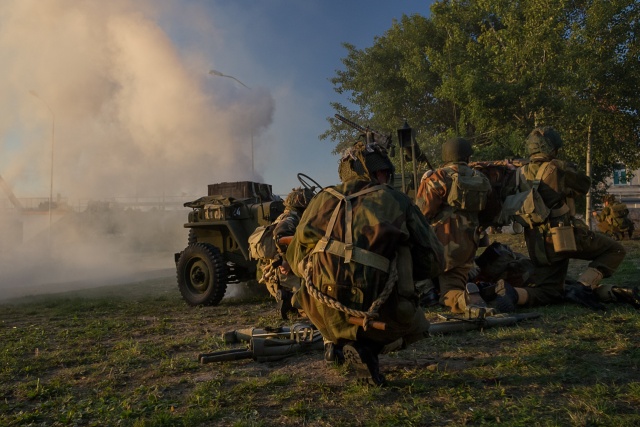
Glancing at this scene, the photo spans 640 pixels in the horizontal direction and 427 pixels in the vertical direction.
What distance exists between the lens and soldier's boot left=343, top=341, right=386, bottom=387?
11.2 feet

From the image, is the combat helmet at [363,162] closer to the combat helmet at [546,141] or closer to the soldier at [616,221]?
the combat helmet at [546,141]

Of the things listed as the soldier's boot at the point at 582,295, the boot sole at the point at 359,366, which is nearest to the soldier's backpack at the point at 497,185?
the soldier's boot at the point at 582,295

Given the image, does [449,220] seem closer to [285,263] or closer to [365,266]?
[285,263]

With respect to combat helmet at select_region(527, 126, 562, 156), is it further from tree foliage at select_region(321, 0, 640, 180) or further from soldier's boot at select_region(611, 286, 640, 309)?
tree foliage at select_region(321, 0, 640, 180)

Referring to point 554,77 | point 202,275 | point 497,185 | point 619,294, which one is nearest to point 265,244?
point 202,275

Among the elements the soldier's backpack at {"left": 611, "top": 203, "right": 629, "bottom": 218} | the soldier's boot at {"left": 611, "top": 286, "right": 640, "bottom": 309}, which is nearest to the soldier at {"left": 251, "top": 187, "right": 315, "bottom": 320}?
the soldier's boot at {"left": 611, "top": 286, "right": 640, "bottom": 309}

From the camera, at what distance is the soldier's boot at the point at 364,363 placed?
343 centimetres

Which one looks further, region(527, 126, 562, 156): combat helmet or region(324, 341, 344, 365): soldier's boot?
region(527, 126, 562, 156): combat helmet

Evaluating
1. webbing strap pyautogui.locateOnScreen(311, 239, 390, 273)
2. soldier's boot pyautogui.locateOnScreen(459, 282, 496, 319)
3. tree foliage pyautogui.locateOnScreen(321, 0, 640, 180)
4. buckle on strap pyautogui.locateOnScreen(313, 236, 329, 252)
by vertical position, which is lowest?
soldier's boot pyautogui.locateOnScreen(459, 282, 496, 319)

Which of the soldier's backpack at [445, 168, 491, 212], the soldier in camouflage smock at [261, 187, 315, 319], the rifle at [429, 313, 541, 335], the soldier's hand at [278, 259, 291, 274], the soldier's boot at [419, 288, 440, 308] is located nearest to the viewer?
the rifle at [429, 313, 541, 335]

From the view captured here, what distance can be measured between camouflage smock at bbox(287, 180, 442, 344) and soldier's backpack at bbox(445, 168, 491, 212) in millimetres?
2739

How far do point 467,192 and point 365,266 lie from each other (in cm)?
319

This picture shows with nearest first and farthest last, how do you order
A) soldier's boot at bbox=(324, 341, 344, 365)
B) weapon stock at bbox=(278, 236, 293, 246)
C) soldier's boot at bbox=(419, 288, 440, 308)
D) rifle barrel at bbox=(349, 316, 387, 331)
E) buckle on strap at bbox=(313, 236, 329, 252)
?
rifle barrel at bbox=(349, 316, 387, 331), buckle on strap at bbox=(313, 236, 329, 252), soldier's boot at bbox=(324, 341, 344, 365), weapon stock at bbox=(278, 236, 293, 246), soldier's boot at bbox=(419, 288, 440, 308)

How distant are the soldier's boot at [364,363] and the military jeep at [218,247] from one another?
4.93 m
